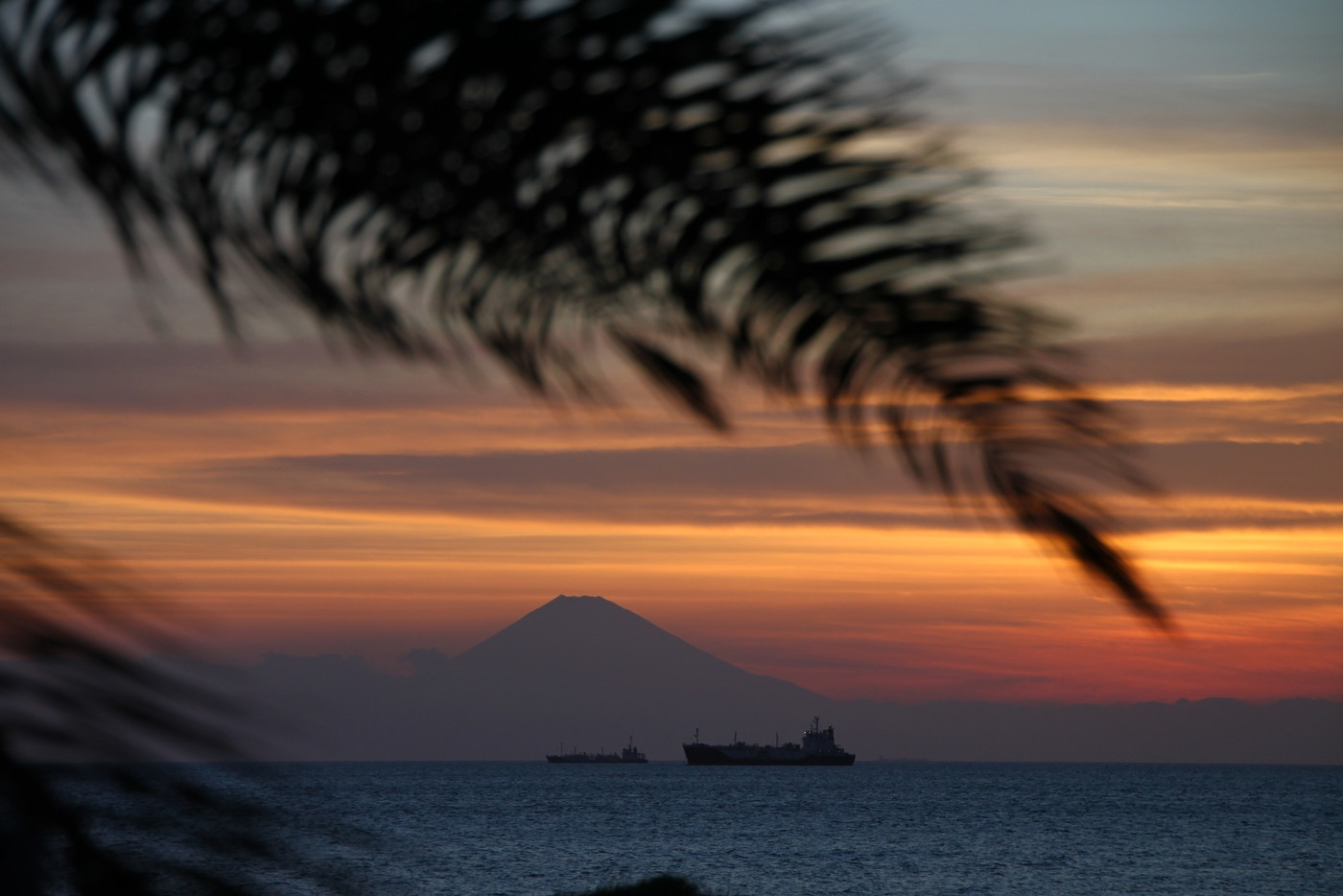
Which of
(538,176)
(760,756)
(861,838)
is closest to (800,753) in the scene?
(760,756)

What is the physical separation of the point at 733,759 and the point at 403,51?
122321 mm

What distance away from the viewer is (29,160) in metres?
1.33

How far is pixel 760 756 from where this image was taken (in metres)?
119

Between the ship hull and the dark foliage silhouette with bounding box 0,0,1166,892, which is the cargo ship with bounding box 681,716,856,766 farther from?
the dark foliage silhouette with bounding box 0,0,1166,892

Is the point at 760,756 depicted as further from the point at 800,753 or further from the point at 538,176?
the point at 538,176

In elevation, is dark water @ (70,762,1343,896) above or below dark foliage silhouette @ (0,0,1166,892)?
below

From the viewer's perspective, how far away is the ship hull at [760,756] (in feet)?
380

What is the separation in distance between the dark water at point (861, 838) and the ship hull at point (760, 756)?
18.1 ft

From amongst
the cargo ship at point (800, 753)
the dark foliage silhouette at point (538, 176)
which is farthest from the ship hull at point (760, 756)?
the dark foliage silhouette at point (538, 176)

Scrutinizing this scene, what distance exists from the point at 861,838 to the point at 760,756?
6011 cm

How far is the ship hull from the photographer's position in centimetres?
11594

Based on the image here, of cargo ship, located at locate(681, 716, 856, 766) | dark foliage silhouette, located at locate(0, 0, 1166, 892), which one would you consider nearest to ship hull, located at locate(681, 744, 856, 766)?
cargo ship, located at locate(681, 716, 856, 766)

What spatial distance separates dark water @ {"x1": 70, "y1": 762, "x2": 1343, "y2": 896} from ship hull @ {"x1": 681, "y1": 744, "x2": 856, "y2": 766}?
5.51m

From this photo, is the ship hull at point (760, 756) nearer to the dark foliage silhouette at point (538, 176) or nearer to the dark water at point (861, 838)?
the dark water at point (861, 838)
